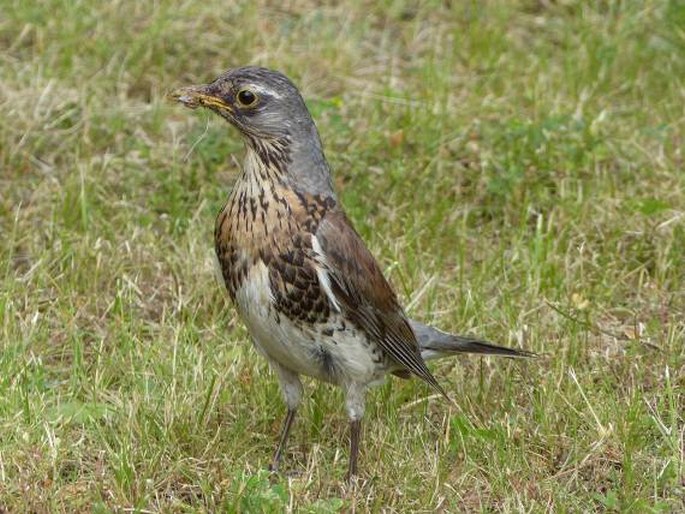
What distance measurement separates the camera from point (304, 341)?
5383mm

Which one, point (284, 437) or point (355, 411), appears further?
point (284, 437)

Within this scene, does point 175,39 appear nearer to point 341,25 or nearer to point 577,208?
point 341,25

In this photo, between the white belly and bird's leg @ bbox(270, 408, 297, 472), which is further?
bird's leg @ bbox(270, 408, 297, 472)

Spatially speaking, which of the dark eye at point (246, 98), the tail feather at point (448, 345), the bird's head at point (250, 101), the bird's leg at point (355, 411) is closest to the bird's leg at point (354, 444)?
the bird's leg at point (355, 411)

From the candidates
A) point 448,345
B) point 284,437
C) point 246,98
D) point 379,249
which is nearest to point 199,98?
point 246,98

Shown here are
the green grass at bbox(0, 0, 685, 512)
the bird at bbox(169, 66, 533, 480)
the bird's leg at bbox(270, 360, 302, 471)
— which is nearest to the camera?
the bird at bbox(169, 66, 533, 480)

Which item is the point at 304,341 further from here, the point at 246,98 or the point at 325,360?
the point at 246,98

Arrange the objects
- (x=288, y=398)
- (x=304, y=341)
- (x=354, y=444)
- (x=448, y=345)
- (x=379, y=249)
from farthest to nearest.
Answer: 1. (x=379, y=249)
2. (x=448, y=345)
3. (x=288, y=398)
4. (x=354, y=444)
5. (x=304, y=341)

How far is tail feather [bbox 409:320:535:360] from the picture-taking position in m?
6.02

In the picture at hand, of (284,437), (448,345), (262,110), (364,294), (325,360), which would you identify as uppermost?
(262,110)

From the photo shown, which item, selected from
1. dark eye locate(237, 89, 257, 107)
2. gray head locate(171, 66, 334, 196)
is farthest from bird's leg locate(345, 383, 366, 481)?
dark eye locate(237, 89, 257, 107)

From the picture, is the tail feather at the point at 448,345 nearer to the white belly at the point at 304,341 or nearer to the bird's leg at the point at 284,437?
the white belly at the point at 304,341

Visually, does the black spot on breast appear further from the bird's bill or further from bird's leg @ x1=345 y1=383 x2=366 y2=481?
the bird's bill

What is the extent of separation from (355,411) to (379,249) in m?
1.64
